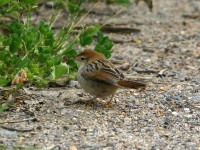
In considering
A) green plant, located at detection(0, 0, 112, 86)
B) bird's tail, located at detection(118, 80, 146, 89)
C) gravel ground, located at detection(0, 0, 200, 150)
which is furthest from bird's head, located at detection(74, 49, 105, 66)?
bird's tail, located at detection(118, 80, 146, 89)

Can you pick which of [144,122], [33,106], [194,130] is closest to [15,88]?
[33,106]

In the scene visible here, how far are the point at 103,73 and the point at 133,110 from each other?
1.77ft

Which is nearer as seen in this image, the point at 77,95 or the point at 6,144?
Result: the point at 6,144

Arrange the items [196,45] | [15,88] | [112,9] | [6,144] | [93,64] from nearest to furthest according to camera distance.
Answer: [6,144], [15,88], [93,64], [196,45], [112,9]

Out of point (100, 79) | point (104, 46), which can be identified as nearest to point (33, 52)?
point (100, 79)

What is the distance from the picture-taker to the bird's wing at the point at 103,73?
25.2ft

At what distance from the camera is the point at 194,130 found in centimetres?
696

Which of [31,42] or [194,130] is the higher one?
[31,42]

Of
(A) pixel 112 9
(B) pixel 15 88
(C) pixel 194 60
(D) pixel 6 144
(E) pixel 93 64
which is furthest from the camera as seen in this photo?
(A) pixel 112 9

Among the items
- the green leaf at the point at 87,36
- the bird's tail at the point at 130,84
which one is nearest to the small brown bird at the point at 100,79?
the bird's tail at the point at 130,84

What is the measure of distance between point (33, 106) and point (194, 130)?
166cm

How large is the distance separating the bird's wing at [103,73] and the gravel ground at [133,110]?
0.99 feet

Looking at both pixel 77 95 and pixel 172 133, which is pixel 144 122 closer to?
pixel 172 133

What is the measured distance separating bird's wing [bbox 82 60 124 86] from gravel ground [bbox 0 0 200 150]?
0.30m
